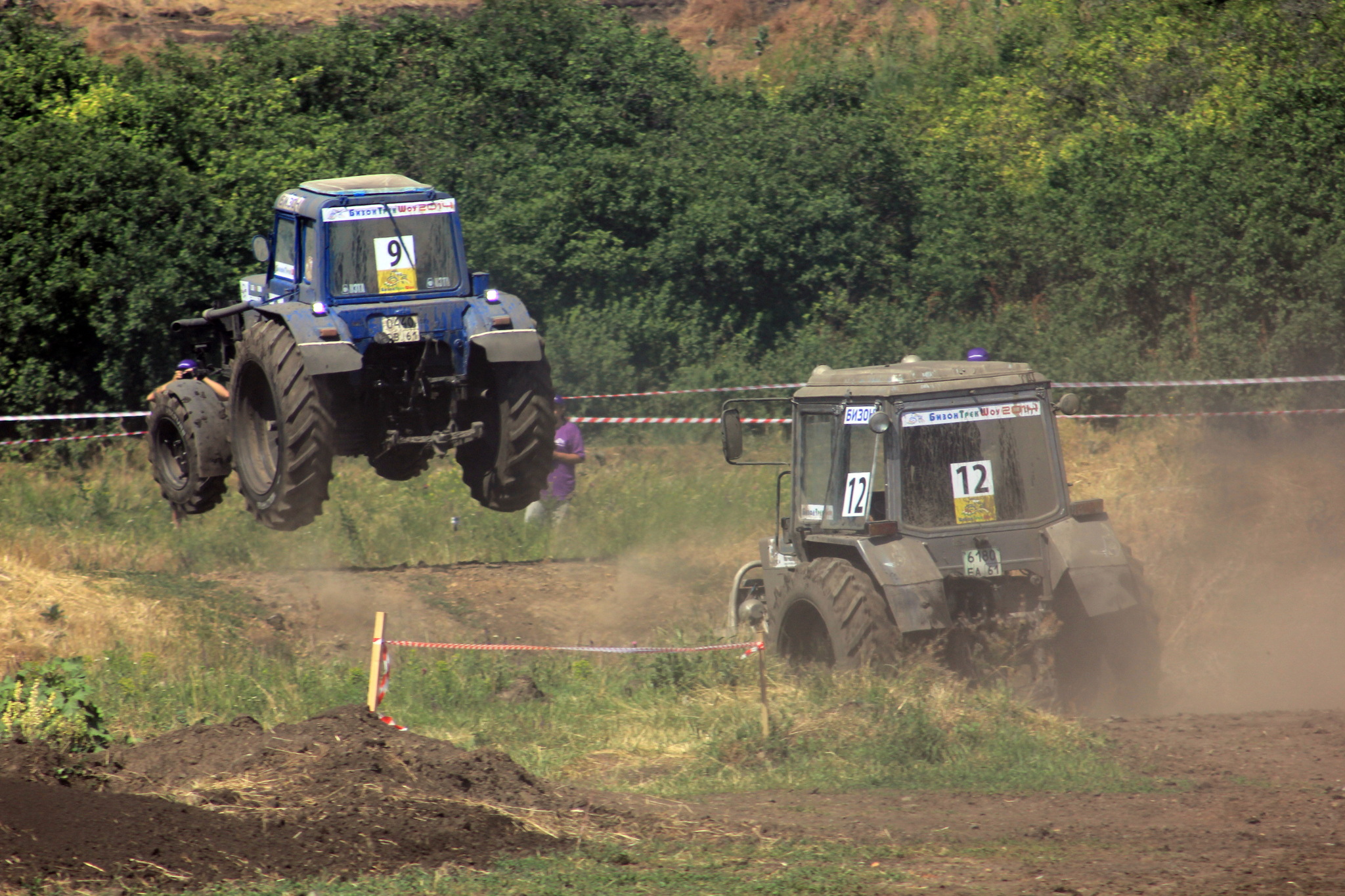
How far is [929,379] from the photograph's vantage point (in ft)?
31.3

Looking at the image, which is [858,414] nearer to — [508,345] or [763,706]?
[763,706]

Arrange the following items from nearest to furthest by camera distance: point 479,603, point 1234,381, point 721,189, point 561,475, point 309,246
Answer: point 309,246
point 479,603
point 1234,381
point 561,475
point 721,189

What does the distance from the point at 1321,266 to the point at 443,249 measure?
1280 cm

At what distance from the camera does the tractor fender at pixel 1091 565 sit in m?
9.22

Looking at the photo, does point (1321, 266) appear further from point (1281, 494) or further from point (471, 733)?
point (471, 733)

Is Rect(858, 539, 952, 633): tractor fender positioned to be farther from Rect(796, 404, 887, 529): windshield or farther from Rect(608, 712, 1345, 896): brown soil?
Rect(608, 712, 1345, 896): brown soil

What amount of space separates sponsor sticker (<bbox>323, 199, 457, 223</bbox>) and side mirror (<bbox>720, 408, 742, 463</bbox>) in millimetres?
2527

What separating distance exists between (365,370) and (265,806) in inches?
154

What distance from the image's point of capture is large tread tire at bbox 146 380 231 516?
398 inches

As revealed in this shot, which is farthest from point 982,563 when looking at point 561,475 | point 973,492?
point 561,475

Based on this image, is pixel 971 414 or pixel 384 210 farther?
pixel 384 210

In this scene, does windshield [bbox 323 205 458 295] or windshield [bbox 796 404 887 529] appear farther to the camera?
windshield [bbox 323 205 458 295]

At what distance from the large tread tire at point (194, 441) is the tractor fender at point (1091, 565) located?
601 cm

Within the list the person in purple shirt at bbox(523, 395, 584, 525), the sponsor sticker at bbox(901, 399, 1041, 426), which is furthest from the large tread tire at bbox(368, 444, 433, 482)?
the person in purple shirt at bbox(523, 395, 584, 525)
